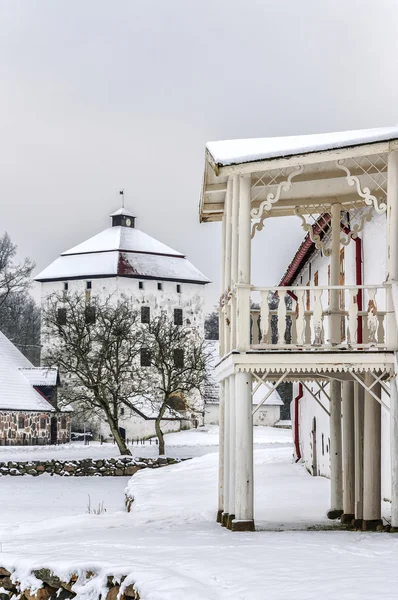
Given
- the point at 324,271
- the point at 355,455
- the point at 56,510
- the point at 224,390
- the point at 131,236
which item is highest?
the point at 131,236

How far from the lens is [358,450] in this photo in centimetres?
1500

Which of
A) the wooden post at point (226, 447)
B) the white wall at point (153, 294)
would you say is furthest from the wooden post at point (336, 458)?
the white wall at point (153, 294)

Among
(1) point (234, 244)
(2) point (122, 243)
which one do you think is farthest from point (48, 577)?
(2) point (122, 243)

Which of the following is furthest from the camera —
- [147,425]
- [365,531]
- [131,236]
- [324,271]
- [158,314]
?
[131,236]

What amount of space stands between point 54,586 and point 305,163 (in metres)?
6.75

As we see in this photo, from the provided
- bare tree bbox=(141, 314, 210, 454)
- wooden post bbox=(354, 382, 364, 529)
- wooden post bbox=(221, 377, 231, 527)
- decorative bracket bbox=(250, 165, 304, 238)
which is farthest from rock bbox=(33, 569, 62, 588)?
bare tree bbox=(141, 314, 210, 454)

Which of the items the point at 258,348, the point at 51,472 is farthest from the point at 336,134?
the point at 51,472

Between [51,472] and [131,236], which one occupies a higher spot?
[131,236]

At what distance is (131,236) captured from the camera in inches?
3312

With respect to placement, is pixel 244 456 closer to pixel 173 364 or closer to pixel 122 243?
pixel 173 364

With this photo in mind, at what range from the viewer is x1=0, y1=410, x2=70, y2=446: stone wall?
191 ft

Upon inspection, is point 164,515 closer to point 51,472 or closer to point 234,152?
point 234,152

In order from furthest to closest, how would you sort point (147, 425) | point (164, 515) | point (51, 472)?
point (147, 425), point (51, 472), point (164, 515)

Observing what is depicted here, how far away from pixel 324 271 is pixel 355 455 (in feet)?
31.3
